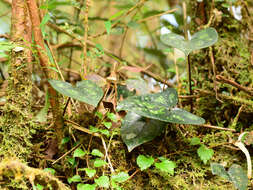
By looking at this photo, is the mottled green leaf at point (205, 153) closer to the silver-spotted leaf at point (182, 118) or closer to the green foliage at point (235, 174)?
the green foliage at point (235, 174)

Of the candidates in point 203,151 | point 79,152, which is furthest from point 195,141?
point 79,152

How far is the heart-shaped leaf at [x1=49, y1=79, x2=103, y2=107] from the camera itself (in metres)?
0.81

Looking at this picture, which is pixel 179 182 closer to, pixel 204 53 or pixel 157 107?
pixel 157 107

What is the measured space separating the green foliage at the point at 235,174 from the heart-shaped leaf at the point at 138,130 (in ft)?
1.01

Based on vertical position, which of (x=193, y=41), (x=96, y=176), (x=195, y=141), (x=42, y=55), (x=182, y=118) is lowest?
(x=96, y=176)

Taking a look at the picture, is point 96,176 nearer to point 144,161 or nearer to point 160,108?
point 144,161

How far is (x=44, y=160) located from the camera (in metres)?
1.04

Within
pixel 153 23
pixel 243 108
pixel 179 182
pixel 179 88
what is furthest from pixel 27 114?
pixel 153 23

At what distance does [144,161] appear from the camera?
966mm

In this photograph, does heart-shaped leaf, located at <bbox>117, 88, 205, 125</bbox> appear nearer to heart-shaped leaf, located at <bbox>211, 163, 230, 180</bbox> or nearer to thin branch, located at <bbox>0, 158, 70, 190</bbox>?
heart-shaped leaf, located at <bbox>211, 163, 230, 180</bbox>

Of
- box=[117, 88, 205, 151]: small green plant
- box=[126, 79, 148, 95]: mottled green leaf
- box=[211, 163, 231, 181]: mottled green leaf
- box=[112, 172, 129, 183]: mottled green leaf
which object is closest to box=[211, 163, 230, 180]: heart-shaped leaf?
box=[211, 163, 231, 181]: mottled green leaf

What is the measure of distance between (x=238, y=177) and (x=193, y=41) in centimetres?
67

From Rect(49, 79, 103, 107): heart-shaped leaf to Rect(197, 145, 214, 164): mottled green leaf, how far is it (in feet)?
1.85

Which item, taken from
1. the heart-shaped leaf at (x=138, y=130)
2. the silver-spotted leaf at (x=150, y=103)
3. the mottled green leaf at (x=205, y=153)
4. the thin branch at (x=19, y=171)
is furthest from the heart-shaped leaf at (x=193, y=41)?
the thin branch at (x=19, y=171)
